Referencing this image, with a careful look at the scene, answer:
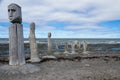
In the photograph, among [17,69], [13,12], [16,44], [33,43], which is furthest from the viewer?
[33,43]

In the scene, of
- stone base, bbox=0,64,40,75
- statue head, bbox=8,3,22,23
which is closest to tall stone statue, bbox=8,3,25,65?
statue head, bbox=8,3,22,23

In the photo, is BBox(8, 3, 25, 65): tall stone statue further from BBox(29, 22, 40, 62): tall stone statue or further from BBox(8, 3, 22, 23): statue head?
BBox(29, 22, 40, 62): tall stone statue

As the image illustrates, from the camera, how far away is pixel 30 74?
12.2 m

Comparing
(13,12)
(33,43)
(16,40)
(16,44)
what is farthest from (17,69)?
(33,43)

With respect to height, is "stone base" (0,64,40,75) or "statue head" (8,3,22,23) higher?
"statue head" (8,3,22,23)

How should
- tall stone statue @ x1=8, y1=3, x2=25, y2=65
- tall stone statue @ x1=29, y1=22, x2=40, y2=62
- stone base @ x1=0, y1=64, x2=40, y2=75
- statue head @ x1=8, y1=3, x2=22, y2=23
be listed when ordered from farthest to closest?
tall stone statue @ x1=29, y1=22, x2=40, y2=62
tall stone statue @ x1=8, y1=3, x2=25, y2=65
statue head @ x1=8, y1=3, x2=22, y2=23
stone base @ x1=0, y1=64, x2=40, y2=75

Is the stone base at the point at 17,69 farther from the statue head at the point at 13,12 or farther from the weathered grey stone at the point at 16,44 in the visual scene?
the statue head at the point at 13,12

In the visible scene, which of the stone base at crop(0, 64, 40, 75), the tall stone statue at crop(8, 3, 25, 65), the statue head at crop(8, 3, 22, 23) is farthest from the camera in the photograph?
the tall stone statue at crop(8, 3, 25, 65)

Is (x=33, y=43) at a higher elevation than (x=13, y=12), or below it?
below

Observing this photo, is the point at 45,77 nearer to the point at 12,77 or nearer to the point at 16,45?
the point at 12,77

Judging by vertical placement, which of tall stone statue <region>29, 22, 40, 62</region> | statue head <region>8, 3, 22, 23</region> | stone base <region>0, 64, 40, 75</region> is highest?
statue head <region>8, 3, 22, 23</region>

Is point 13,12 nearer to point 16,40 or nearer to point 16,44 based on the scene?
point 16,40

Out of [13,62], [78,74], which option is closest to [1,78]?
[13,62]

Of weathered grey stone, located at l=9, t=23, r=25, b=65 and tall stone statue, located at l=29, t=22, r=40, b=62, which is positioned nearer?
weathered grey stone, located at l=9, t=23, r=25, b=65
